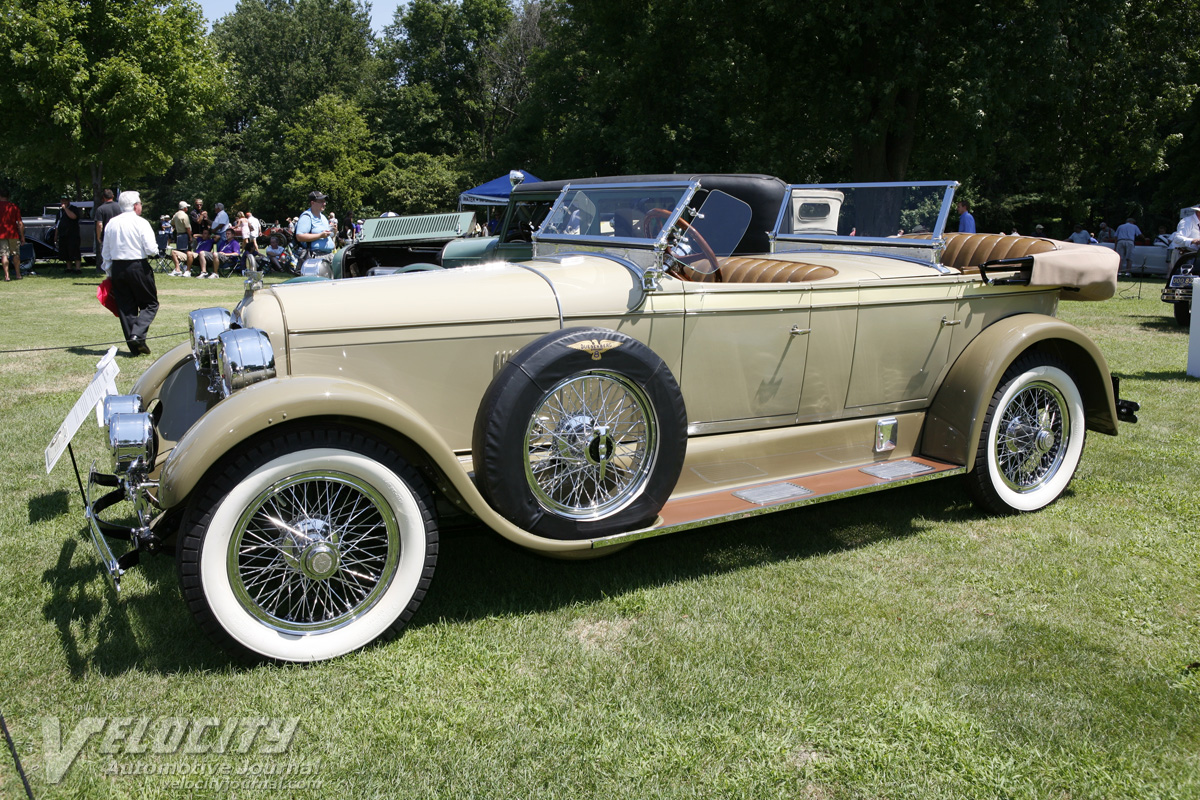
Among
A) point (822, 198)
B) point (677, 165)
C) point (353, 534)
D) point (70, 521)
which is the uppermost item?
point (677, 165)

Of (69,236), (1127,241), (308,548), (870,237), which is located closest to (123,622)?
(308,548)

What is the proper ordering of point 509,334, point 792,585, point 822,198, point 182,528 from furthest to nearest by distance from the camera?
point 822,198 → point 792,585 → point 509,334 → point 182,528

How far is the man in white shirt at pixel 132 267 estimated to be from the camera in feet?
28.0

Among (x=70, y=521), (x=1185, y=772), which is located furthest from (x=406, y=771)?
(x=70, y=521)

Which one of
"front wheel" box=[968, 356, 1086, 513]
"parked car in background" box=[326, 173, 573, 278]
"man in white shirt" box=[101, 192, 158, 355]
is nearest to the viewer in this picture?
"front wheel" box=[968, 356, 1086, 513]

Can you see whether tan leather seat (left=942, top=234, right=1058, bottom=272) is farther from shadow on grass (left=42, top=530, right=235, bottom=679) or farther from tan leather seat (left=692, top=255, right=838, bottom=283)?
shadow on grass (left=42, top=530, right=235, bottom=679)

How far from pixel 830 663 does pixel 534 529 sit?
1240 millimetres

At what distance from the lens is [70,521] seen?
4387mm

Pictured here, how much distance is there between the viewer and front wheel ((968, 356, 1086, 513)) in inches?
179

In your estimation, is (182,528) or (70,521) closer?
(182,528)

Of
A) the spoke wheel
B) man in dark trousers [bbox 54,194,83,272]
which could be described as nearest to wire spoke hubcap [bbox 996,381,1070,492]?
the spoke wheel

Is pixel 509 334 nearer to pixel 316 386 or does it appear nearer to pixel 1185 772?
pixel 316 386

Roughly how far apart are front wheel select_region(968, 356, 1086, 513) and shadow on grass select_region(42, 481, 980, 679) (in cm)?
25

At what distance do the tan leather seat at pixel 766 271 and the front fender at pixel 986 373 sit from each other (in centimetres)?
92
